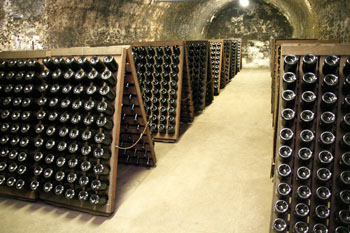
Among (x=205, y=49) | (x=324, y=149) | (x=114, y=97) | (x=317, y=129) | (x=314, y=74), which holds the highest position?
(x=205, y=49)

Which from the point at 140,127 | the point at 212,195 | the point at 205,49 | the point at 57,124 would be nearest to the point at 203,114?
the point at 205,49

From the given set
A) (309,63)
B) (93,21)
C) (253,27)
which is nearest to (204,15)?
(253,27)

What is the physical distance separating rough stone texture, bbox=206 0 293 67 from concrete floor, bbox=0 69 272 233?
11041 millimetres

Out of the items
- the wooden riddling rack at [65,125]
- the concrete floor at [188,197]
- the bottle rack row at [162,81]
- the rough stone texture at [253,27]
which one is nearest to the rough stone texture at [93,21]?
the bottle rack row at [162,81]

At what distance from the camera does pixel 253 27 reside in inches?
546

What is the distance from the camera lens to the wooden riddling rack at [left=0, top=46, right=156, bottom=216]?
7.62 ft

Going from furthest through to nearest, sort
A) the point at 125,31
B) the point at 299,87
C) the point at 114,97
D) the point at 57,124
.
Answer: the point at 125,31 < the point at 57,124 < the point at 114,97 < the point at 299,87

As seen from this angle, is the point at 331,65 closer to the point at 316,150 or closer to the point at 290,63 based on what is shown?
the point at 290,63

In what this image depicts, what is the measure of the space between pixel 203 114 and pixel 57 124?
10.7 feet

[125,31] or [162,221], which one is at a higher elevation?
[125,31]

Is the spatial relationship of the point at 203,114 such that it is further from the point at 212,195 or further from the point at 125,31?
the point at 125,31

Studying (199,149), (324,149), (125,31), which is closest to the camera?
(324,149)

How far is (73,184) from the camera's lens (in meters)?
2.38

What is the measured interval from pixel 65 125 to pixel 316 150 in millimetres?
2103
